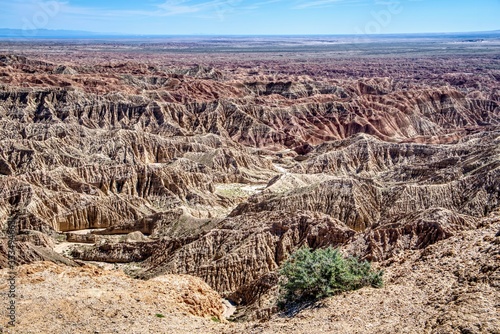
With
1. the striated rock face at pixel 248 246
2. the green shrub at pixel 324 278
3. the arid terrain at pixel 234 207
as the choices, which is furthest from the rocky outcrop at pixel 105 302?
the striated rock face at pixel 248 246

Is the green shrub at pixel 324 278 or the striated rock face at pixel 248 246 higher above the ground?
the green shrub at pixel 324 278

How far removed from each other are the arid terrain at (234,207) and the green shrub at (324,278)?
91 cm

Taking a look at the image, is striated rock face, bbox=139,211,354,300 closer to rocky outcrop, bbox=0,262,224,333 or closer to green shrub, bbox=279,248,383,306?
rocky outcrop, bbox=0,262,224,333

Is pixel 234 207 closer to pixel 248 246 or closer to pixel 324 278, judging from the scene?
pixel 248 246

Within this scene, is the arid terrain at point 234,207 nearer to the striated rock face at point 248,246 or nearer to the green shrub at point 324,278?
the striated rock face at point 248,246

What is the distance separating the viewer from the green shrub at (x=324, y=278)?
21.5m

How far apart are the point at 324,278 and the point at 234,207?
4181cm

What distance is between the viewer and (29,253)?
118 feet

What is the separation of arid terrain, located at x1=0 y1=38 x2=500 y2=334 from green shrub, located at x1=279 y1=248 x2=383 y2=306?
0.91 m

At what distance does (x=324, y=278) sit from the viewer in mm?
21766

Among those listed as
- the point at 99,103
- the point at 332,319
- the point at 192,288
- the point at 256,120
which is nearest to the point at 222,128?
the point at 256,120

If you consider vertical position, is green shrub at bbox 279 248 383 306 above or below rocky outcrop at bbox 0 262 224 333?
above

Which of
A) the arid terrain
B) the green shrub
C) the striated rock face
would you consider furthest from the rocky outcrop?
the striated rock face

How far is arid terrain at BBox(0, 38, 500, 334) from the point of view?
2003 cm
